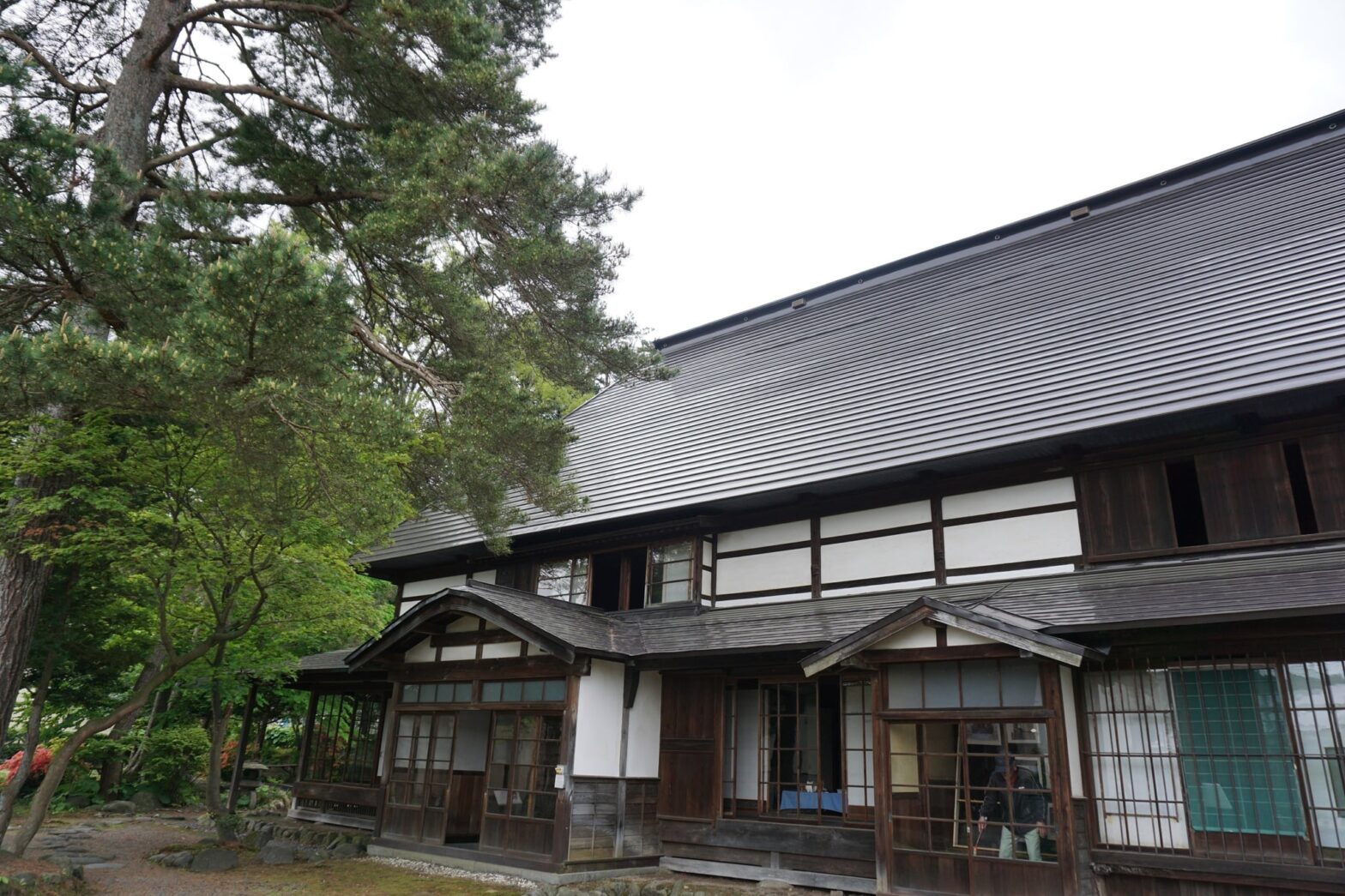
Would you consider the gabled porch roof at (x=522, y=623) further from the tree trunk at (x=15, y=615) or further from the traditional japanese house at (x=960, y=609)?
the tree trunk at (x=15, y=615)

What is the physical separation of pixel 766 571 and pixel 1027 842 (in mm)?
4532

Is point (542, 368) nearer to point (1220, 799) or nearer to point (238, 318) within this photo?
point (238, 318)

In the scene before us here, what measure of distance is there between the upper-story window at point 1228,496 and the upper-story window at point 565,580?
7044mm

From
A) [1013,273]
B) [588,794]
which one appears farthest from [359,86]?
[1013,273]

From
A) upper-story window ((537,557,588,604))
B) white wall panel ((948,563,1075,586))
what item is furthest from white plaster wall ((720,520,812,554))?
upper-story window ((537,557,588,604))

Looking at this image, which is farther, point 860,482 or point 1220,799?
point 860,482

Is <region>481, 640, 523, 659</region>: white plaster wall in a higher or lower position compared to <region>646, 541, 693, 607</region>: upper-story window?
lower

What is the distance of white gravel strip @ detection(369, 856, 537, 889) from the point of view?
30.3 feet

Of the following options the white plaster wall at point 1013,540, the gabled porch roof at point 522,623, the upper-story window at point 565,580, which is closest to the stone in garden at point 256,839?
the gabled porch roof at point 522,623

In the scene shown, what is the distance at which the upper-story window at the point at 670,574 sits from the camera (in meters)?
11.4

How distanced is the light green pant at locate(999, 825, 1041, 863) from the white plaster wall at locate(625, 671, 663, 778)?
174 inches

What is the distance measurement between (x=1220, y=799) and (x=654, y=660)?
5.76 metres

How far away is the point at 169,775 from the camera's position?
56.3ft

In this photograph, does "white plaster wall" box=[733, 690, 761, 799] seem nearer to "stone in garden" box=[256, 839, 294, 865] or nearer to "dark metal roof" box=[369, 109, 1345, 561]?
"dark metal roof" box=[369, 109, 1345, 561]
